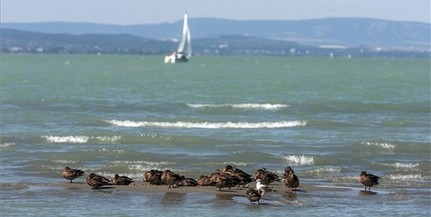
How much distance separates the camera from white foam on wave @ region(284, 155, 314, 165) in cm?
2925

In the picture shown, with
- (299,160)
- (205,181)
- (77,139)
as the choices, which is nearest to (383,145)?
(299,160)

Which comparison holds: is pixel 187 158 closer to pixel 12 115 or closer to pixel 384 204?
pixel 384 204

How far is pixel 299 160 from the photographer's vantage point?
1168 inches

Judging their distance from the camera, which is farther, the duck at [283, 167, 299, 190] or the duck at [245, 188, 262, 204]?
the duck at [283, 167, 299, 190]

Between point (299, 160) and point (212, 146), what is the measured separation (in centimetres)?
446

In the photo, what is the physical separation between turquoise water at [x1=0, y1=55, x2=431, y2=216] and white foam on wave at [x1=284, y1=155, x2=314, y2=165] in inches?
1.0

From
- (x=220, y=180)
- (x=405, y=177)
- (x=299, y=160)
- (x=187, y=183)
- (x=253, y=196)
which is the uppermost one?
(x=299, y=160)

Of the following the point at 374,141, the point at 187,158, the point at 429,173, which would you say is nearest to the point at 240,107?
the point at 374,141

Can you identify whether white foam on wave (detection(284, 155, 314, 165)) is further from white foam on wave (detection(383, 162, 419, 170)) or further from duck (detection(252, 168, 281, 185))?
duck (detection(252, 168, 281, 185))

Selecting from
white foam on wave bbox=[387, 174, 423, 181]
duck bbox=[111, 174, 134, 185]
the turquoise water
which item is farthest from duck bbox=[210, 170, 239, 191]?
white foam on wave bbox=[387, 174, 423, 181]

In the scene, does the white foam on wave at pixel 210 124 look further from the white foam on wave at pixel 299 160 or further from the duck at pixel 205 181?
the duck at pixel 205 181

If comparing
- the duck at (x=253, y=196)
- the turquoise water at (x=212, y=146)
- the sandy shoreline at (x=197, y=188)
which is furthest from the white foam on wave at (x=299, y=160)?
the duck at (x=253, y=196)

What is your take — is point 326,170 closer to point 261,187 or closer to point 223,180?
point 223,180

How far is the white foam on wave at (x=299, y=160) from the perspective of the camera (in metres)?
29.2
